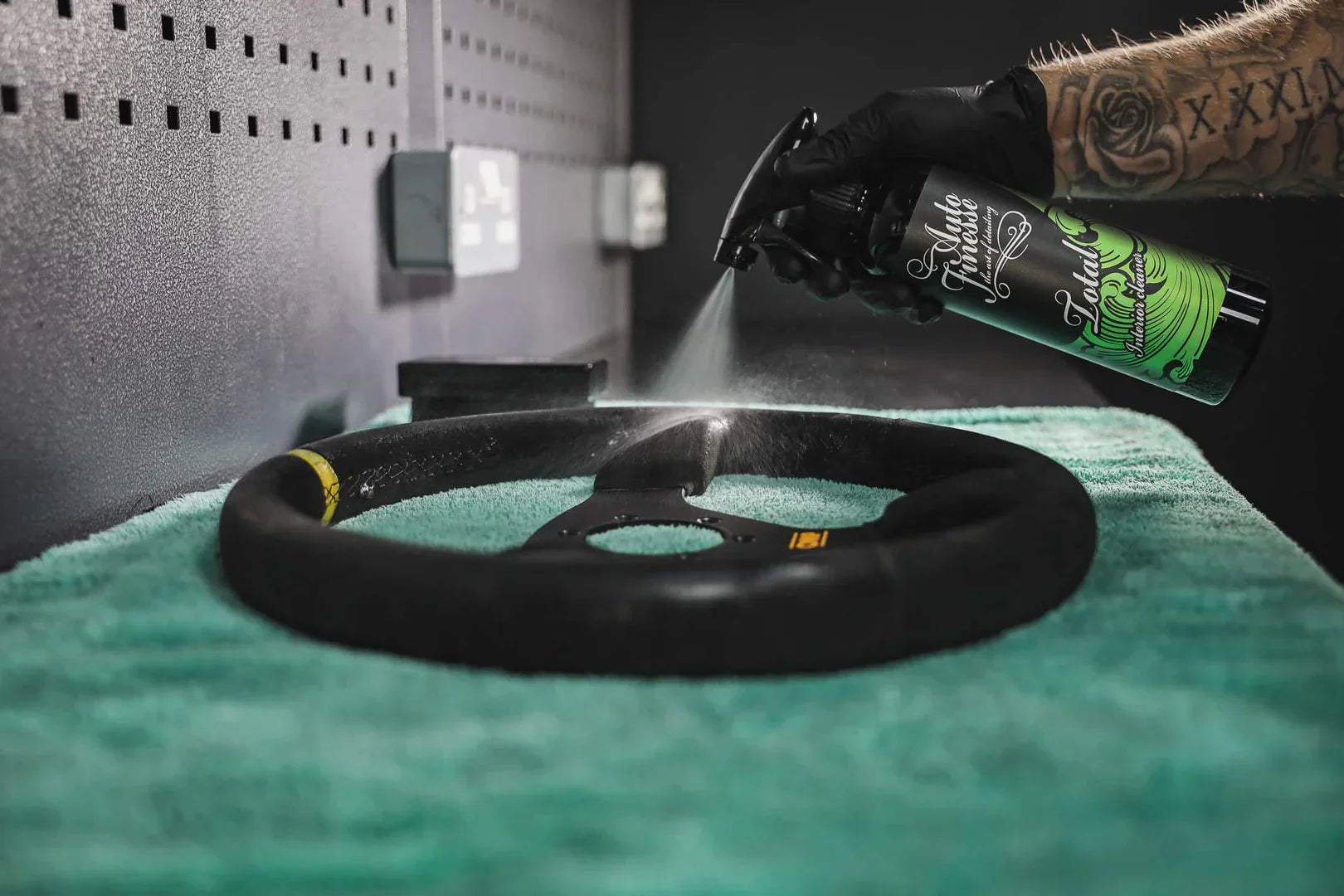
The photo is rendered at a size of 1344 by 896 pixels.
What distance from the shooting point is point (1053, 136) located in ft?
2.99

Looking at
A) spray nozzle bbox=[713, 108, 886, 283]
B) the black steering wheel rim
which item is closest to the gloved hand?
spray nozzle bbox=[713, 108, 886, 283]

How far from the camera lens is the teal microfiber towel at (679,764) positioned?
32 centimetres

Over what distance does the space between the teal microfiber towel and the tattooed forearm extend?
481 mm

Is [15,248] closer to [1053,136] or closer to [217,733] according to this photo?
[217,733]

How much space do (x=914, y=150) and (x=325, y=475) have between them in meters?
0.48

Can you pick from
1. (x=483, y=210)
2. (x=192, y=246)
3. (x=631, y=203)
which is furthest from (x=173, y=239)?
(x=631, y=203)

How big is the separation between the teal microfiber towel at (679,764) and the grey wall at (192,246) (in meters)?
0.17

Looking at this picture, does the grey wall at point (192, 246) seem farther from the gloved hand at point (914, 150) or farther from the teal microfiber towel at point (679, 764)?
the gloved hand at point (914, 150)

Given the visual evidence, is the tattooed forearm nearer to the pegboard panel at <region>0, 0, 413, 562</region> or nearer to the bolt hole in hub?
the bolt hole in hub

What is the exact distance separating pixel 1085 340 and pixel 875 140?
21cm

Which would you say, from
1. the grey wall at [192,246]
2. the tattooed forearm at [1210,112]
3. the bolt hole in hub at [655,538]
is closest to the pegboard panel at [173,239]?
the grey wall at [192,246]

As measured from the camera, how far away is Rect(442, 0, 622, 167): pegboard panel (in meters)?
1.34

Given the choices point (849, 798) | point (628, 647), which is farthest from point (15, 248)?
point (849, 798)

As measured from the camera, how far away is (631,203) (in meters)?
1.97
